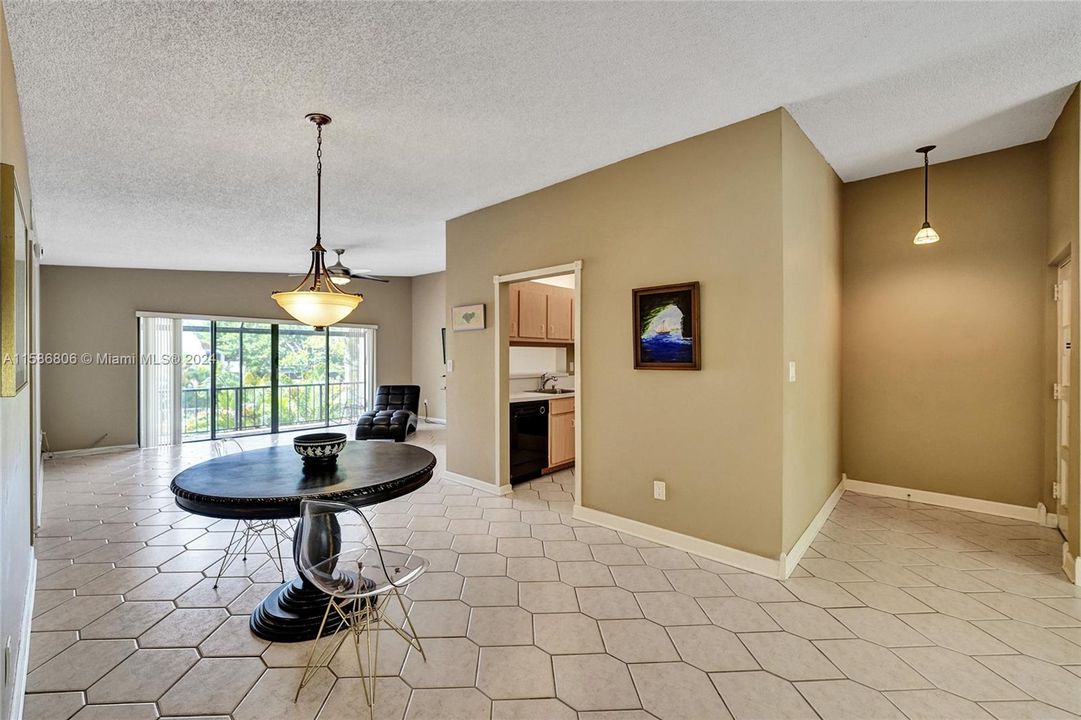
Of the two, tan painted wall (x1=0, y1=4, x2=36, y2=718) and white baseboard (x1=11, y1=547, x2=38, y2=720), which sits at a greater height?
tan painted wall (x1=0, y1=4, x2=36, y2=718)

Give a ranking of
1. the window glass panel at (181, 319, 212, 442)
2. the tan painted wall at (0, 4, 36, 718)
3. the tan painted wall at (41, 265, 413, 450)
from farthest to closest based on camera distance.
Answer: the window glass panel at (181, 319, 212, 442) < the tan painted wall at (41, 265, 413, 450) < the tan painted wall at (0, 4, 36, 718)

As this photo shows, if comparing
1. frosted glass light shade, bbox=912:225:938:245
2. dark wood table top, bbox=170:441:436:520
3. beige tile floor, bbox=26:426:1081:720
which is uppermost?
frosted glass light shade, bbox=912:225:938:245

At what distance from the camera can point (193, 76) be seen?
2311 millimetres

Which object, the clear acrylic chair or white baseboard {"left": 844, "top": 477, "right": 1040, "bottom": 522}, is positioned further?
white baseboard {"left": 844, "top": 477, "right": 1040, "bottom": 522}

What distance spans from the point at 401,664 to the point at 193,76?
288 centimetres

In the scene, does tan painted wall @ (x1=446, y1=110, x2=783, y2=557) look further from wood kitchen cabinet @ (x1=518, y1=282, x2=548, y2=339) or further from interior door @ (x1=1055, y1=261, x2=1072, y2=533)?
interior door @ (x1=1055, y1=261, x2=1072, y2=533)

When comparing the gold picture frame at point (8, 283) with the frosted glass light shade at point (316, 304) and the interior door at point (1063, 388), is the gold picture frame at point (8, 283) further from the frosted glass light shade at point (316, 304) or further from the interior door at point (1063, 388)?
the interior door at point (1063, 388)

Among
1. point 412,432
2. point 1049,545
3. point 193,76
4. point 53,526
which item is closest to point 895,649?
point 1049,545

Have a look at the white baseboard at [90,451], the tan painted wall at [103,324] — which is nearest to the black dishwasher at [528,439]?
the tan painted wall at [103,324]

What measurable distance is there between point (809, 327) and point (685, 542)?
168 centimetres

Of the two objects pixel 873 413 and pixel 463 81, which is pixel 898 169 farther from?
pixel 463 81

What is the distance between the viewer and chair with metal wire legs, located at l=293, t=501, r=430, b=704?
1.90 metres

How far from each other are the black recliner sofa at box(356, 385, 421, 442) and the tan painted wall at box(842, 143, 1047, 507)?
208 inches

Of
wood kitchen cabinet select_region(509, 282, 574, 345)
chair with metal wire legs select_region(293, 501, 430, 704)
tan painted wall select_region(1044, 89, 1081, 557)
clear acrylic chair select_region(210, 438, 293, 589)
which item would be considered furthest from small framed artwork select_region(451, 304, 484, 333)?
tan painted wall select_region(1044, 89, 1081, 557)
